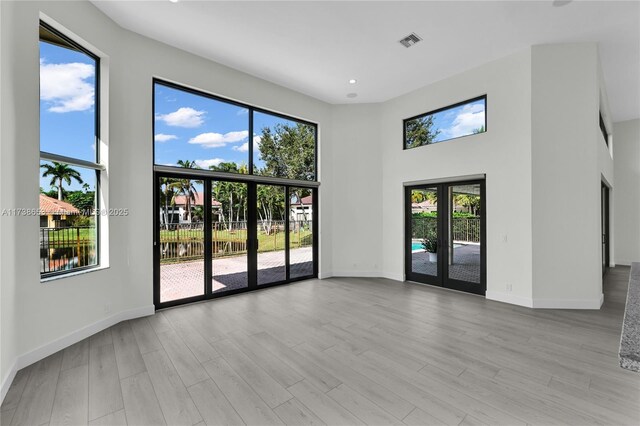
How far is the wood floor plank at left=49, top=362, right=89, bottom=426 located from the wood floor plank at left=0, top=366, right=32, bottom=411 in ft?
0.80

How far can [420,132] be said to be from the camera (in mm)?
5914

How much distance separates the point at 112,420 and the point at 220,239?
3.07 metres

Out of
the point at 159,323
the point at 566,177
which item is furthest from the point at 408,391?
the point at 566,177

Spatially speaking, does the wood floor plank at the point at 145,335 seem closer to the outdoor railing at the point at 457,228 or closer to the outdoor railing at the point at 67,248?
the outdoor railing at the point at 67,248

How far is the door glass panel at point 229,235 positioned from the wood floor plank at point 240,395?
2.30m

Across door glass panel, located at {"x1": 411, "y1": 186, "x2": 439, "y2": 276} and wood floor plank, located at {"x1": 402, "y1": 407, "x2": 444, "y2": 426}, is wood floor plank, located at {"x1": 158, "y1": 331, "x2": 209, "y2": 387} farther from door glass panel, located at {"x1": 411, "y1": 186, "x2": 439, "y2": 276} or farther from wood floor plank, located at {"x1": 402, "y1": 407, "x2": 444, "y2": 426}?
door glass panel, located at {"x1": 411, "y1": 186, "x2": 439, "y2": 276}

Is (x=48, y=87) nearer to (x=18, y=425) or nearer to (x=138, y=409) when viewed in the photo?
(x=18, y=425)

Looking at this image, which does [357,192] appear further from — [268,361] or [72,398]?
[72,398]

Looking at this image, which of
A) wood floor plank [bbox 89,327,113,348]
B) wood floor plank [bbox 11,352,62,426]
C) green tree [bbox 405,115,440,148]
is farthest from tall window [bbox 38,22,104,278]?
green tree [bbox 405,115,440,148]

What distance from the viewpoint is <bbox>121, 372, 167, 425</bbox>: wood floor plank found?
2018 mm

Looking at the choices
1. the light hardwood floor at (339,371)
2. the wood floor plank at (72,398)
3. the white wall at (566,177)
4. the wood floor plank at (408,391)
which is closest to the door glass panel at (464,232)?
the white wall at (566,177)

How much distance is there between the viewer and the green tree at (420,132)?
574cm

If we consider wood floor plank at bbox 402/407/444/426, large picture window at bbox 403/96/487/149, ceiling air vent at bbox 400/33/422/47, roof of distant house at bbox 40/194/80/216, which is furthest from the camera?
large picture window at bbox 403/96/487/149

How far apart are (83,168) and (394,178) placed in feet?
17.8
